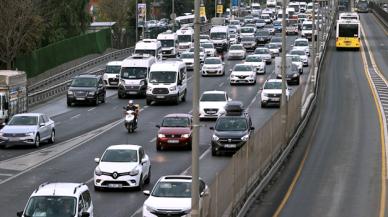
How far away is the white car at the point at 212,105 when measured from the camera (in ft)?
116

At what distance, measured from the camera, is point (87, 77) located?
4269 cm

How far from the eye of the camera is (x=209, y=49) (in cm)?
6650

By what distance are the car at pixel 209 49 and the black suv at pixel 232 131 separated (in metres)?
38.1

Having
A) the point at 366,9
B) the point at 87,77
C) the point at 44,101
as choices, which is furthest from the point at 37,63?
the point at 366,9

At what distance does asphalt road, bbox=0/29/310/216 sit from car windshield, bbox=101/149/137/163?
105 cm

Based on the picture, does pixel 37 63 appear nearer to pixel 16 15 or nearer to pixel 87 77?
pixel 16 15

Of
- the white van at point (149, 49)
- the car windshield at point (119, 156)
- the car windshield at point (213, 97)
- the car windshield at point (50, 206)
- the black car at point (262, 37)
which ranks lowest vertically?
the car windshield at point (119, 156)

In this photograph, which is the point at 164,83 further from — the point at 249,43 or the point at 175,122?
the point at 249,43

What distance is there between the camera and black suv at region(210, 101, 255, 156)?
2616cm

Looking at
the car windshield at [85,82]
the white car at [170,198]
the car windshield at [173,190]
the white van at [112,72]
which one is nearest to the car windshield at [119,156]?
the white car at [170,198]

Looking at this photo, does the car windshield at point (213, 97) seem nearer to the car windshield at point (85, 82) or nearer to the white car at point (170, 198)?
the car windshield at point (85, 82)

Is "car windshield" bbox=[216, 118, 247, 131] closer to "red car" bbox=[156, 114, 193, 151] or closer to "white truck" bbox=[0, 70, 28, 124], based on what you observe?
"red car" bbox=[156, 114, 193, 151]

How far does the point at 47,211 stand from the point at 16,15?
38.0 metres

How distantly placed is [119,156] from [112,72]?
29498 mm
